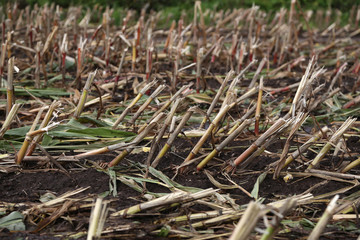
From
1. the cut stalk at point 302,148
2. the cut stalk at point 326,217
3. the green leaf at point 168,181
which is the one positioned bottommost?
the green leaf at point 168,181

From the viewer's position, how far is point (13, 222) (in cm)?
187

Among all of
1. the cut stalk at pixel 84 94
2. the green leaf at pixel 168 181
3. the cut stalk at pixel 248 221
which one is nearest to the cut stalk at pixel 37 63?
the cut stalk at pixel 84 94

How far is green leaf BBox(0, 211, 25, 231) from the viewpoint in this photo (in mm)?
1853

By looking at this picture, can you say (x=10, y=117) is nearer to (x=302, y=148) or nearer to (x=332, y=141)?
(x=302, y=148)

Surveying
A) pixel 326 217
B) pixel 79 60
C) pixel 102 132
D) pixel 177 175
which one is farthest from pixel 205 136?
pixel 79 60

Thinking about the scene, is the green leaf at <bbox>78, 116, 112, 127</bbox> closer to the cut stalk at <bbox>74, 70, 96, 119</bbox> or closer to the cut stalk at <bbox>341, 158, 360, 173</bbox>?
A: the cut stalk at <bbox>74, 70, 96, 119</bbox>

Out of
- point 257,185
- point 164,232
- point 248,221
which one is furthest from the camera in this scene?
point 257,185

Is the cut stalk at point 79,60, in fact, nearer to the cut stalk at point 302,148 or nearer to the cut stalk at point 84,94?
the cut stalk at point 84,94

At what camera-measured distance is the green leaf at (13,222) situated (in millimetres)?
1853

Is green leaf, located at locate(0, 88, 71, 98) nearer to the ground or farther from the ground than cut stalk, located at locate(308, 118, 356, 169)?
nearer to the ground

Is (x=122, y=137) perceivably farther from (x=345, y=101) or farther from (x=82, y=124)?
(x=345, y=101)

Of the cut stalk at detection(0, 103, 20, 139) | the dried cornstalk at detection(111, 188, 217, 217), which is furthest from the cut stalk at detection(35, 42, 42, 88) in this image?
the dried cornstalk at detection(111, 188, 217, 217)

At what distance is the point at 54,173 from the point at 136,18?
5424 millimetres

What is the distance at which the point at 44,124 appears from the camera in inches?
92.4
